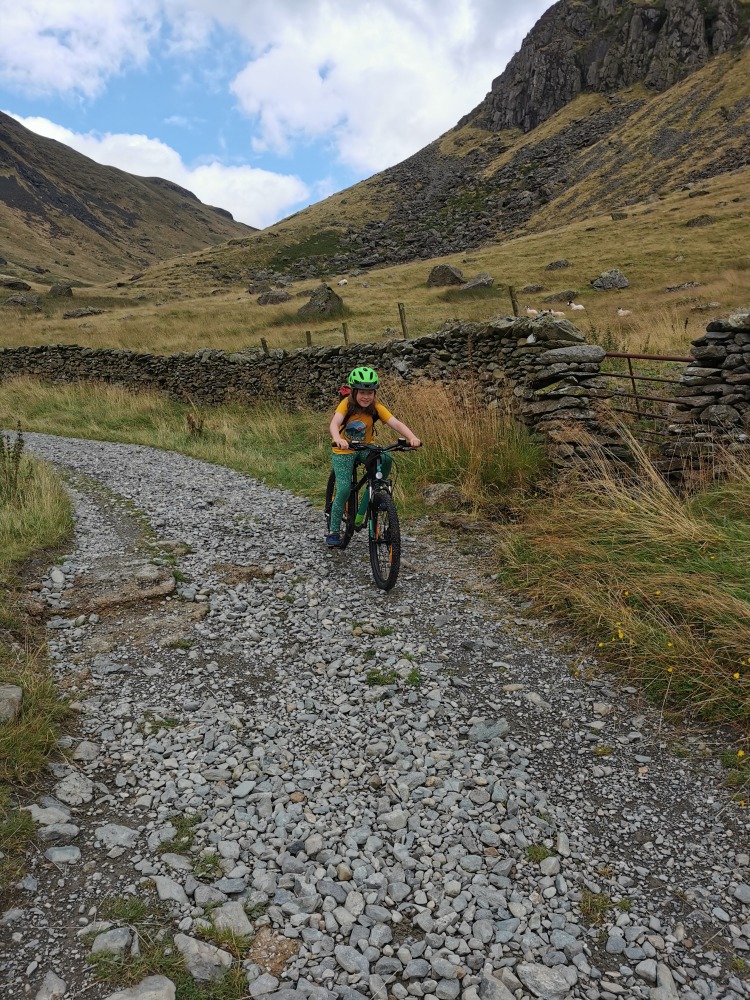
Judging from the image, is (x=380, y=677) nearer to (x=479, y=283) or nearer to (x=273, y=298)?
(x=479, y=283)

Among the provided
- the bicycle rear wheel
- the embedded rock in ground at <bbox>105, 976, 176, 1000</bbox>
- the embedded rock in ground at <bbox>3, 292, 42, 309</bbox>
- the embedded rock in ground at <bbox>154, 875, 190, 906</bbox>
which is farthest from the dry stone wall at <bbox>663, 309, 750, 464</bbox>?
the embedded rock in ground at <bbox>3, 292, 42, 309</bbox>

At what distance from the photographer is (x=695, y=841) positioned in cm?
313

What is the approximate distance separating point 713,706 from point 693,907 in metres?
1.48

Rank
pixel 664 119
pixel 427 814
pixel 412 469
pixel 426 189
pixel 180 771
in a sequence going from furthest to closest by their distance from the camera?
pixel 426 189
pixel 664 119
pixel 412 469
pixel 180 771
pixel 427 814

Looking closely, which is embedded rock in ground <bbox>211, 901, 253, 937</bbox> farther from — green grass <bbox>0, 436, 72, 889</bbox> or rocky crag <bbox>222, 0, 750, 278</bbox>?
rocky crag <bbox>222, 0, 750, 278</bbox>

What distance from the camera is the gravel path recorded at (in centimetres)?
255

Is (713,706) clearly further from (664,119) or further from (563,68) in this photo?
(563,68)

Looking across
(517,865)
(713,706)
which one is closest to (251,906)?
(517,865)

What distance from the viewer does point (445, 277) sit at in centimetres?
4078

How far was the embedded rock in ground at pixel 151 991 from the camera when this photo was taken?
7.60 ft

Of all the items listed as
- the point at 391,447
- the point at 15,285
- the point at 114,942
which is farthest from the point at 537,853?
the point at 15,285

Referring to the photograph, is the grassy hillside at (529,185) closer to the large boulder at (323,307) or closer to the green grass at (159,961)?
the large boulder at (323,307)

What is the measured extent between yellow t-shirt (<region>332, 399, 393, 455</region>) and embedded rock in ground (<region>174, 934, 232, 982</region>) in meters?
4.66

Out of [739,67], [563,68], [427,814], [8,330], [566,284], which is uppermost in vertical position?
[563,68]
